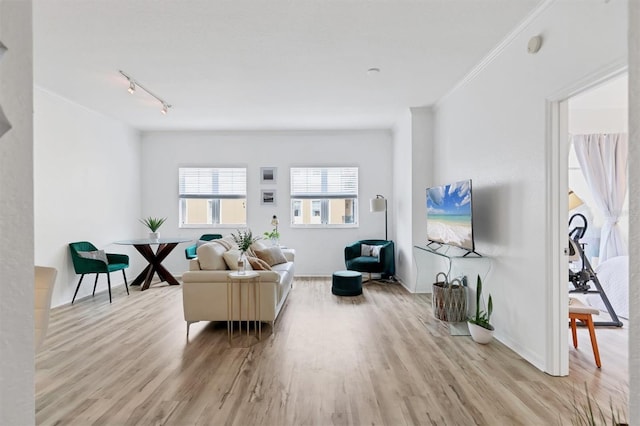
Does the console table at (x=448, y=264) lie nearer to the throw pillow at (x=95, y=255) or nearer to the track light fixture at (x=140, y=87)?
the track light fixture at (x=140, y=87)

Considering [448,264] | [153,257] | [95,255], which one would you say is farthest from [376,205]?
[95,255]

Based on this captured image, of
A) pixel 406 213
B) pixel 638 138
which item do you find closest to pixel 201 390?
pixel 638 138

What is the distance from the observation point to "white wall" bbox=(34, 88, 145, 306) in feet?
14.4

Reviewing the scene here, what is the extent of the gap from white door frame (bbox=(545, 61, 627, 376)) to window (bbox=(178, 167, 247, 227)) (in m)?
5.24

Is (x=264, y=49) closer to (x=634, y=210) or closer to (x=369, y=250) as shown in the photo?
(x=634, y=210)

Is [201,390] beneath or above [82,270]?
beneath

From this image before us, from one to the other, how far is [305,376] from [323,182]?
4557mm

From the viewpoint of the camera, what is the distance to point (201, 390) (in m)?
2.41

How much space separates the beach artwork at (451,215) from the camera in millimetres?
3436

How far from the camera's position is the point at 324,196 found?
678 centimetres

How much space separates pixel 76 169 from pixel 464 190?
5.17m

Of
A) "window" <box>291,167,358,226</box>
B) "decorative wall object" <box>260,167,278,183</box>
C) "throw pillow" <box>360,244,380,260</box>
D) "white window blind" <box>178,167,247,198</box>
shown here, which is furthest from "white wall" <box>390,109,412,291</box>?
"white window blind" <box>178,167,247,198</box>

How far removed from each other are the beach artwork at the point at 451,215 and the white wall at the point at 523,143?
0.26 metres

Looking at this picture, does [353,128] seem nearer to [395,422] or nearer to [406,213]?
[406,213]
